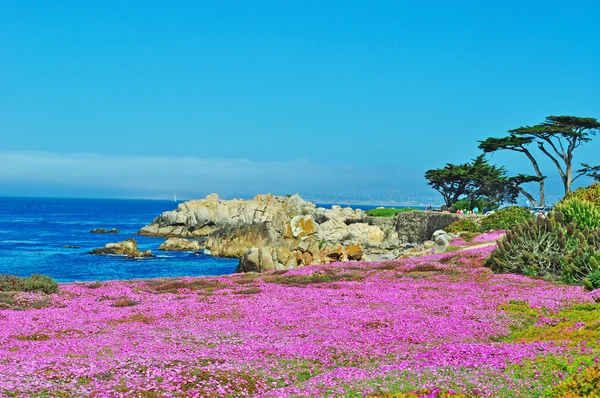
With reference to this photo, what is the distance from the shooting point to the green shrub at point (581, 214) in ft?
105

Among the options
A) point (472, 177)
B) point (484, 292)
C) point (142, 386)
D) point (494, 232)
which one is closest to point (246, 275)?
point (484, 292)

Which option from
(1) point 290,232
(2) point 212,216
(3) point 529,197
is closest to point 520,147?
(3) point 529,197

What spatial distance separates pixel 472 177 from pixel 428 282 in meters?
71.5

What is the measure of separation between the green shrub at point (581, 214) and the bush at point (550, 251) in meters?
0.67

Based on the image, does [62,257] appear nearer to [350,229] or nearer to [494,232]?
[350,229]

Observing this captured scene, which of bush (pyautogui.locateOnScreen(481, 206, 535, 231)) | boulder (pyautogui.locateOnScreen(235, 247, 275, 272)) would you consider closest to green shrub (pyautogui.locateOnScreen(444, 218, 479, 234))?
bush (pyautogui.locateOnScreen(481, 206, 535, 231))

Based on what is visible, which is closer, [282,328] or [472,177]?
[282,328]

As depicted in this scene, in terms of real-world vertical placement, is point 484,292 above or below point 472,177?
below

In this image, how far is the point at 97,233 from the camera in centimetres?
12169

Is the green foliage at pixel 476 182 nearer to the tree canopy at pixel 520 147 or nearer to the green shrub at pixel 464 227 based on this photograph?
the tree canopy at pixel 520 147

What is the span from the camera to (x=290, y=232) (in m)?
76.9

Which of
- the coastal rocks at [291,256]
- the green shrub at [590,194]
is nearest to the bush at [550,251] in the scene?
the green shrub at [590,194]

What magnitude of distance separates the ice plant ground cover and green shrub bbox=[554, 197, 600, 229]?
23.6ft

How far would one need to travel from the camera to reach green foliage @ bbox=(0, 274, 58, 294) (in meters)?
24.7
